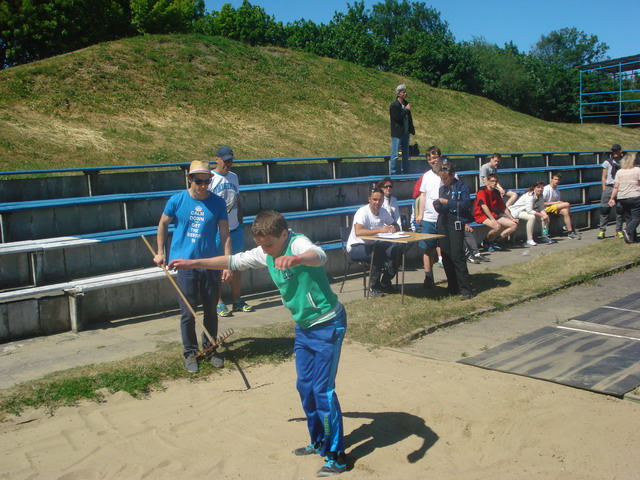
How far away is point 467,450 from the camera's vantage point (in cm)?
445

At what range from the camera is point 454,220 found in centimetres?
887

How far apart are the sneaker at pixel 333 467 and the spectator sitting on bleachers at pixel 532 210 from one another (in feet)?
33.2

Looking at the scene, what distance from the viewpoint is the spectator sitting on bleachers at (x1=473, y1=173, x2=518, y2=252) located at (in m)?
12.2

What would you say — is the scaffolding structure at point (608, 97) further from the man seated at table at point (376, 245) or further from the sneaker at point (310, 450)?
the sneaker at point (310, 450)

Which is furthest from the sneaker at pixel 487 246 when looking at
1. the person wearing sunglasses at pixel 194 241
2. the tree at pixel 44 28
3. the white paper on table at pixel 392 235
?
the tree at pixel 44 28

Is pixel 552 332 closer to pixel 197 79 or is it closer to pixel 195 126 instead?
pixel 195 126

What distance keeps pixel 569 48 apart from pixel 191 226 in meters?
106

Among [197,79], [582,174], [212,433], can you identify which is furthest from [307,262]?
[197,79]

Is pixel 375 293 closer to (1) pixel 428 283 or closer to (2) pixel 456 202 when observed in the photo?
(1) pixel 428 283

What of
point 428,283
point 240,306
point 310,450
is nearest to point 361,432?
point 310,450

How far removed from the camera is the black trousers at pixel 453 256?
29.0 feet

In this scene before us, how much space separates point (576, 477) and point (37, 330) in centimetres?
565

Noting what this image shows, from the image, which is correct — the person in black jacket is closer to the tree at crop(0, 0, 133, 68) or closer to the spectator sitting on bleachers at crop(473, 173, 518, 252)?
the spectator sitting on bleachers at crop(473, 173, 518, 252)

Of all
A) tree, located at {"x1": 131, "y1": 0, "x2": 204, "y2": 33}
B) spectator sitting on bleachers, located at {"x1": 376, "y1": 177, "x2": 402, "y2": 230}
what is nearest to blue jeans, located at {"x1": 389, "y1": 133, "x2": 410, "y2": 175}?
spectator sitting on bleachers, located at {"x1": 376, "y1": 177, "x2": 402, "y2": 230}
